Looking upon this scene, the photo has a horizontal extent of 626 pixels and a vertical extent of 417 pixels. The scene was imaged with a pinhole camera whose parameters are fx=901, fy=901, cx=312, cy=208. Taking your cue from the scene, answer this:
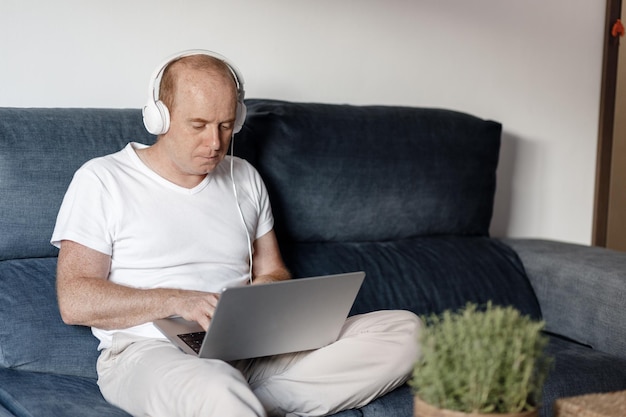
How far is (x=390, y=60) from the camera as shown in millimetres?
2971

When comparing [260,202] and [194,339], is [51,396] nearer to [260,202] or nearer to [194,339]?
[194,339]

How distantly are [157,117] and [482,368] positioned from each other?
41.0 inches

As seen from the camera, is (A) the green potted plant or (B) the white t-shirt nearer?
(A) the green potted plant

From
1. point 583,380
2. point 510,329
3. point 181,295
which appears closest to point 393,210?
point 583,380

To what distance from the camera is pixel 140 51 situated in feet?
8.13

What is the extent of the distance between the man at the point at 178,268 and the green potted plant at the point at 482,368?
0.57 metres

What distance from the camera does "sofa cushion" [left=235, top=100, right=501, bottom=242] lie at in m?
2.41

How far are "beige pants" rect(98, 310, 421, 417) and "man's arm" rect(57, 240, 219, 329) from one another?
0.18 feet

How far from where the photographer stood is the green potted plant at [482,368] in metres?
1.20

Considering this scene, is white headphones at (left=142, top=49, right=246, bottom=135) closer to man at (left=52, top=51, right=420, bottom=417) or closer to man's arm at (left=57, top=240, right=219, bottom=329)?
man at (left=52, top=51, right=420, bottom=417)

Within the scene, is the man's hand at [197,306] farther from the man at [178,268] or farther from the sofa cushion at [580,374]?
the sofa cushion at [580,374]

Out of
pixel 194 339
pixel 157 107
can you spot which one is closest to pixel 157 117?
pixel 157 107

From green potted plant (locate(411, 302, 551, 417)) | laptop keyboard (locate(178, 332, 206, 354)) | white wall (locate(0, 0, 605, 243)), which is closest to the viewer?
green potted plant (locate(411, 302, 551, 417))

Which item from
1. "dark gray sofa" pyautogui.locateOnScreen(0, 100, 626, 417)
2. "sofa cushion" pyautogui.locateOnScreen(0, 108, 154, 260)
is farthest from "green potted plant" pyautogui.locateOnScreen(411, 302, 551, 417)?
"sofa cushion" pyautogui.locateOnScreen(0, 108, 154, 260)
